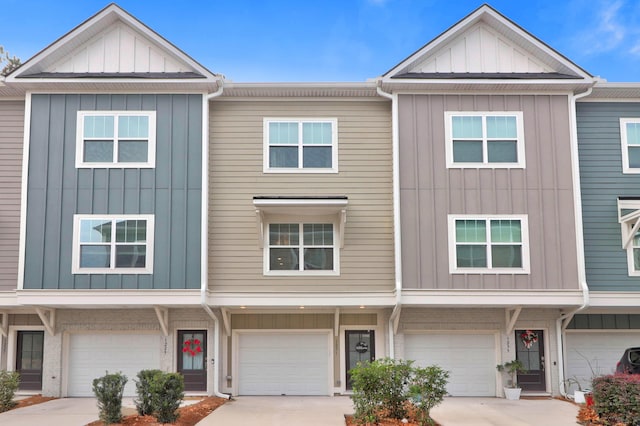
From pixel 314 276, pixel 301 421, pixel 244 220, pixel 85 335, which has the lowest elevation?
pixel 301 421

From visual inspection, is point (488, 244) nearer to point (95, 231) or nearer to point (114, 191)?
point (114, 191)

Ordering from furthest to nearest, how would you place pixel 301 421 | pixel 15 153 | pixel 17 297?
pixel 15 153 → pixel 17 297 → pixel 301 421

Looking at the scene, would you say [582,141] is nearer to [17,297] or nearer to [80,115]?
[80,115]

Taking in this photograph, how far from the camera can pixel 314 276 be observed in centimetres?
1625

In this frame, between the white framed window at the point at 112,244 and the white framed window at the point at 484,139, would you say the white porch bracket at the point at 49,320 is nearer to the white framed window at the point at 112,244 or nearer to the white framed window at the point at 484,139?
the white framed window at the point at 112,244

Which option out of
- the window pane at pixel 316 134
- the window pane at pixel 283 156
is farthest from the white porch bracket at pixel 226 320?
the window pane at pixel 316 134

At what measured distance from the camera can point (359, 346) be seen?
688 inches

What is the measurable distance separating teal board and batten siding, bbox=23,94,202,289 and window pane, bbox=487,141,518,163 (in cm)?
722

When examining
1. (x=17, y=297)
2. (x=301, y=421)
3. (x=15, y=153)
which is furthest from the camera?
(x=15, y=153)

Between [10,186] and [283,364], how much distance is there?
27.3 ft

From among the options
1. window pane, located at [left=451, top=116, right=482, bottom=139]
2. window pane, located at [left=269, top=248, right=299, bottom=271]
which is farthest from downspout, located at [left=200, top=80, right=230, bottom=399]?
window pane, located at [left=451, top=116, right=482, bottom=139]

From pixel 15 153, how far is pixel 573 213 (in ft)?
46.1

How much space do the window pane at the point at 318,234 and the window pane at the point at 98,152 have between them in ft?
16.9

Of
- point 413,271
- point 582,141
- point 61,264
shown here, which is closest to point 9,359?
point 61,264
